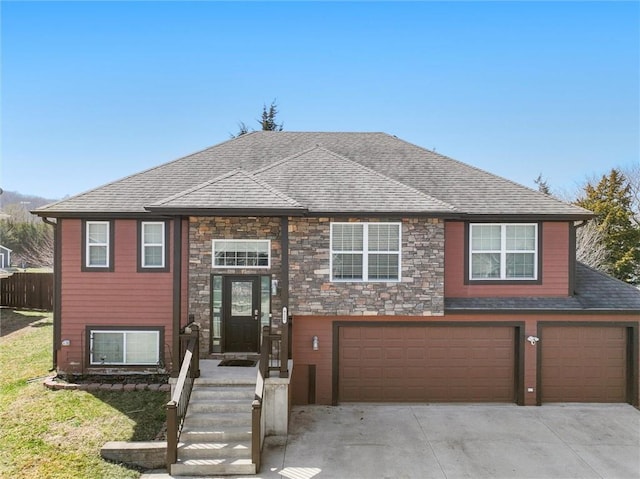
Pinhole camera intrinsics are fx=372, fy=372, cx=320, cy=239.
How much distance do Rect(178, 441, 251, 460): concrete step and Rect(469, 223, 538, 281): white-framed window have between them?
21.4ft

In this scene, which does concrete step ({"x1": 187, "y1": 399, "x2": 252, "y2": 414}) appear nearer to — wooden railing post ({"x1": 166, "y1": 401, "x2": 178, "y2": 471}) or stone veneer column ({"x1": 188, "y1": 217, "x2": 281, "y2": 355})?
wooden railing post ({"x1": 166, "y1": 401, "x2": 178, "y2": 471})

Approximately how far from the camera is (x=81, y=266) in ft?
31.1

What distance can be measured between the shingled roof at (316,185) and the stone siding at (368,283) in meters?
0.55

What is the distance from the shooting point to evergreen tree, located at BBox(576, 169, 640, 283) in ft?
68.8

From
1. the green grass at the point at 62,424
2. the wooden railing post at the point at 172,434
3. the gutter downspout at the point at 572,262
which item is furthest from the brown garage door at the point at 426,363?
the green grass at the point at 62,424

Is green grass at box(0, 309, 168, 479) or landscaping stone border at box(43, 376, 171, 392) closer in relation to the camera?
green grass at box(0, 309, 168, 479)

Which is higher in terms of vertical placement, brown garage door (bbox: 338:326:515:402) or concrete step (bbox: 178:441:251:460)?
brown garage door (bbox: 338:326:515:402)

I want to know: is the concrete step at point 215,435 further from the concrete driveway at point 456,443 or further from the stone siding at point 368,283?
the stone siding at point 368,283

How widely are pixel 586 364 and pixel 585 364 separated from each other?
1.0 inches

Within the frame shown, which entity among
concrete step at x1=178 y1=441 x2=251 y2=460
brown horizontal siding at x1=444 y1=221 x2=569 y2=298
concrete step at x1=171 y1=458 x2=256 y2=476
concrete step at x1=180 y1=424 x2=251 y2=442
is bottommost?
concrete step at x1=171 y1=458 x2=256 y2=476

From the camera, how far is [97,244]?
952cm

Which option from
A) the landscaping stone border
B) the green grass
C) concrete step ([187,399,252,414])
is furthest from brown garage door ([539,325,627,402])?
→ the landscaping stone border

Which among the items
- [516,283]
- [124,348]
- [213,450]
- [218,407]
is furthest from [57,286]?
[516,283]

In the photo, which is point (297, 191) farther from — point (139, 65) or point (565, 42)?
point (565, 42)
